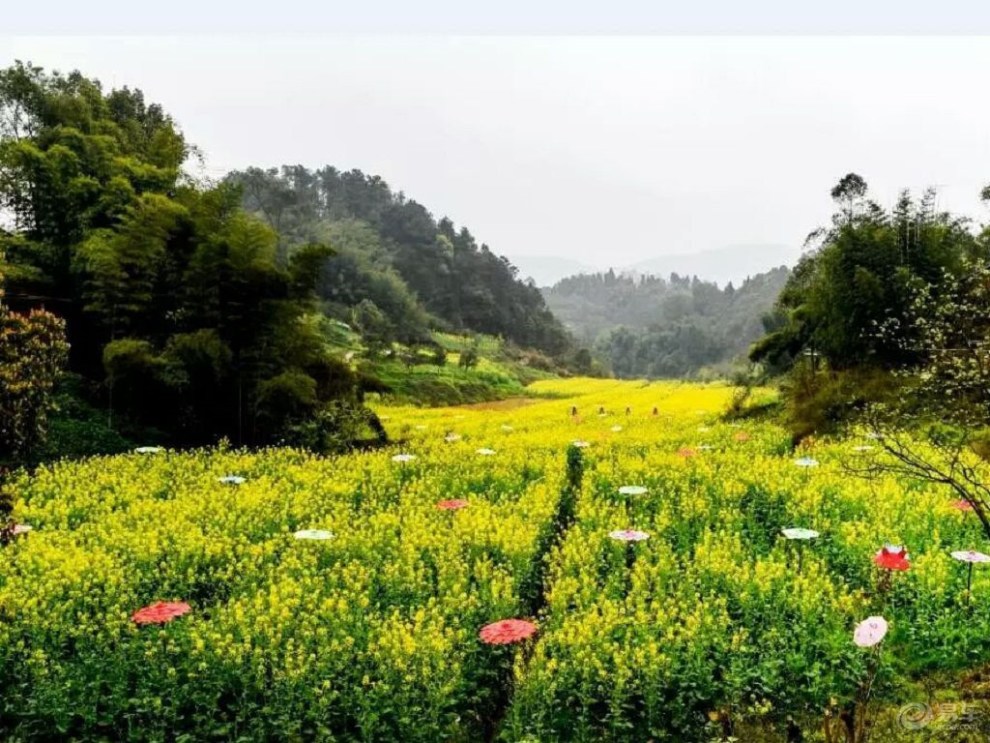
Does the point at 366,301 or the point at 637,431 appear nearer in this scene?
the point at 637,431

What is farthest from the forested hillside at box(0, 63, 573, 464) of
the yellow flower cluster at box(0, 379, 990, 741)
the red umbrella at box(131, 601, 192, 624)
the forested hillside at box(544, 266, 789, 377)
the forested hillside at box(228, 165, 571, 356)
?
the forested hillside at box(544, 266, 789, 377)

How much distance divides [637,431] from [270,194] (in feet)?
243

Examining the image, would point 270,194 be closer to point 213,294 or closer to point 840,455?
point 213,294

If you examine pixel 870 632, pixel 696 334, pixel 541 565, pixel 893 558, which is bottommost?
pixel 541 565

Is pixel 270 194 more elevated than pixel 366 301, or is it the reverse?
pixel 270 194

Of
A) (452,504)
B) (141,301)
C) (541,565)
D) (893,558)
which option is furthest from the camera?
(141,301)

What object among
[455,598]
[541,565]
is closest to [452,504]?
[541,565]

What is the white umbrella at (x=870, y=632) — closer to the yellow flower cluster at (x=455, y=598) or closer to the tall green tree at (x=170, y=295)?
the yellow flower cluster at (x=455, y=598)

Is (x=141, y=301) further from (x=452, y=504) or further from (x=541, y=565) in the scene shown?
(x=541, y=565)

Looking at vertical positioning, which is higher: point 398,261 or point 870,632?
point 398,261

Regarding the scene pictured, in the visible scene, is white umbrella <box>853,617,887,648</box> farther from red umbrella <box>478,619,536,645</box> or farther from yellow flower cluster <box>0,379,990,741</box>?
red umbrella <box>478,619,536,645</box>

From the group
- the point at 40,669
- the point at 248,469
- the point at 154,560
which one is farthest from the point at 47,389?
the point at 40,669

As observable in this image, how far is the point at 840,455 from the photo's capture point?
15.2 meters

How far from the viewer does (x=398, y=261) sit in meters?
91.1
